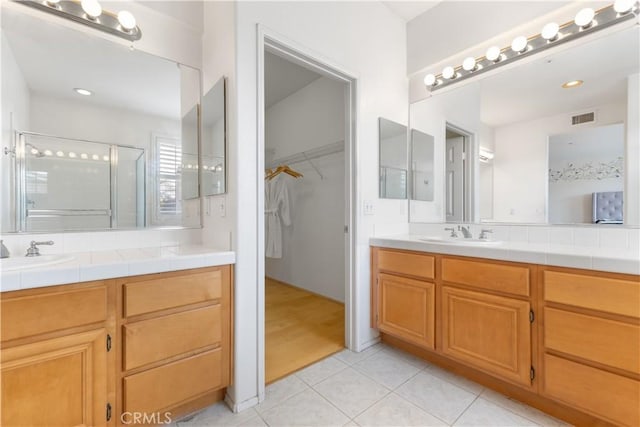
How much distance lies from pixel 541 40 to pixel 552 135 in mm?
614

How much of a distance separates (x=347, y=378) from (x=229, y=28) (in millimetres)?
2184

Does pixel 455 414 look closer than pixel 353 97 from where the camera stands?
Yes

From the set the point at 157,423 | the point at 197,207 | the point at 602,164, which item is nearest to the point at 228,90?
the point at 197,207

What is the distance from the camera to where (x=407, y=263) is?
195 cm

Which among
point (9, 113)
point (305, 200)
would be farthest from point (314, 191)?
point (9, 113)

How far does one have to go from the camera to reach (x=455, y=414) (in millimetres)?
1459

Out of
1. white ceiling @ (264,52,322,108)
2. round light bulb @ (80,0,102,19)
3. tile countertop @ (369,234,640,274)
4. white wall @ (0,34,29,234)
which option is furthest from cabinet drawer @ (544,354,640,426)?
white ceiling @ (264,52,322,108)

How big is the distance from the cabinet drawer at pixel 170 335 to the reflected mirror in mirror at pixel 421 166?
1.87 m

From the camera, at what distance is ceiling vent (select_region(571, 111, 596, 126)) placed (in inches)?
67.0

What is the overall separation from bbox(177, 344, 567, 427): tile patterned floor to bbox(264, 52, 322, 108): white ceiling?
9.13 feet

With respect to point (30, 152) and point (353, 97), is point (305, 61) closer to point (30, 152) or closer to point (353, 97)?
point (353, 97)

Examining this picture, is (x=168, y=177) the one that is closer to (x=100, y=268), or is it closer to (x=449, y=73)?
(x=100, y=268)

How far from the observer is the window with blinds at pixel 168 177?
1.80 metres

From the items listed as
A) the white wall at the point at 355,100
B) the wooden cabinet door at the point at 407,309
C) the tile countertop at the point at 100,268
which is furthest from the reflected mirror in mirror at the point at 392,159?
the tile countertop at the point at 100,268
